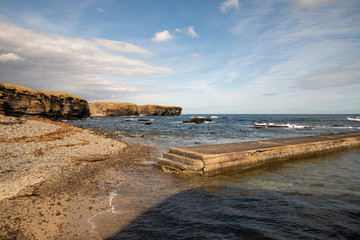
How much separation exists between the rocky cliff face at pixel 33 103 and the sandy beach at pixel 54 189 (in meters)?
40.2

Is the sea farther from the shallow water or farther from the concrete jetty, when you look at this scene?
the concrete jetty

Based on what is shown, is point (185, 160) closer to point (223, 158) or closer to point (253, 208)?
point (223, 158)

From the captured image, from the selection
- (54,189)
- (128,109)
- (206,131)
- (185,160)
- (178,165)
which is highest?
(128,109)

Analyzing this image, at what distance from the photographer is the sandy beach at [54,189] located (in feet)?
11.2

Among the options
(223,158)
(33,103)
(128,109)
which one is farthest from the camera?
(128,109)

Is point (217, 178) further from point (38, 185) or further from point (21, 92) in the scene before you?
point (21, 92)

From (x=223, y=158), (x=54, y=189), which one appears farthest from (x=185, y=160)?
(x=54, y=189)

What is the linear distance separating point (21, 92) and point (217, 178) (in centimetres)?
5120

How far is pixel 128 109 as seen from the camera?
11912 cm

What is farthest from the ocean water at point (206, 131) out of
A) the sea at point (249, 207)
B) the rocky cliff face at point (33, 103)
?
the rocky cliff face at point (33, 103)

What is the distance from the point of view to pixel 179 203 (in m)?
4.71

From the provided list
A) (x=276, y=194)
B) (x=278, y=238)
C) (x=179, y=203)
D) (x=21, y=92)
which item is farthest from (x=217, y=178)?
(x=21, y=92)

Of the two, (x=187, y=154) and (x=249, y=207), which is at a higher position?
(x=187, y=154)

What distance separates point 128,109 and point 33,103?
242ft
